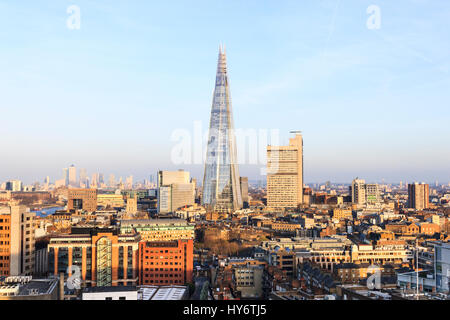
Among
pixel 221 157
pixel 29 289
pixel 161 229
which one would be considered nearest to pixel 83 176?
pixel 161 229

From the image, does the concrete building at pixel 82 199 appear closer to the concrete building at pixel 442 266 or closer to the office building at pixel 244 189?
the office building at pixel 244 189

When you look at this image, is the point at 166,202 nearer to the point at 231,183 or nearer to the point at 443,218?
the point at 231,183

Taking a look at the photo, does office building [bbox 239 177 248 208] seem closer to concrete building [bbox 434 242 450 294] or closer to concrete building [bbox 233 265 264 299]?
concrete building [bbox 233 265 264 299]

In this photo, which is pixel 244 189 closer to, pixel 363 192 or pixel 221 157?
pixel 221 157

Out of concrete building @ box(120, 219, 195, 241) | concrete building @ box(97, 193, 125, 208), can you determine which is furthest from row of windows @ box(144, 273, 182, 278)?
concrete building @ box(97, 193, 125, 208)

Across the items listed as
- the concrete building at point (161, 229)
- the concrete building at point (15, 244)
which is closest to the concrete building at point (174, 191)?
the concrete building at point (161, 229)

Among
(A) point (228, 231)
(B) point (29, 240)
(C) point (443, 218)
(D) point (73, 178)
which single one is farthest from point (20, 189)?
(C) point (443, 218)
